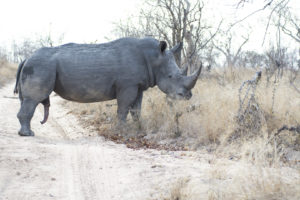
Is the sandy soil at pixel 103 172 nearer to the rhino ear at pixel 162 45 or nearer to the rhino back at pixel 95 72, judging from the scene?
the rhino back at pixel 95 72

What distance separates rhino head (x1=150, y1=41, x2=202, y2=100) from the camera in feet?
22.4

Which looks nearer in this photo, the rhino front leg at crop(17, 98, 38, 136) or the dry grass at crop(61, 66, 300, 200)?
the dry grass at crop(61, 66, 300, 200)

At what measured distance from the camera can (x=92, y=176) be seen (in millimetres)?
3816

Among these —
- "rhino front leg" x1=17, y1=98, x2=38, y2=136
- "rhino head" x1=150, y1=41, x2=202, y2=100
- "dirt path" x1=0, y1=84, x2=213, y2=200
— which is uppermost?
"rhino head" x1=150, y1=41, x2=202, y2=100

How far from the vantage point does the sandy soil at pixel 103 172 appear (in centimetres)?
326

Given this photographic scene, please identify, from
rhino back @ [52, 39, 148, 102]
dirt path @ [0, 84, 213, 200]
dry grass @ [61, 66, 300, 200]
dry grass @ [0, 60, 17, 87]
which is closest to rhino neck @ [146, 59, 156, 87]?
rhino back @ [52, 39, 148, 102]

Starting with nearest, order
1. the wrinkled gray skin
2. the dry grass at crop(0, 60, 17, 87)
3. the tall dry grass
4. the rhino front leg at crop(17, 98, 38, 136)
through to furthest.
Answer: the tall dry grass, the rhino front leg at crop(17, 98, 38, 136), the wrinkled gray skin, the dry grass at crop(0, 60, 17, 87)

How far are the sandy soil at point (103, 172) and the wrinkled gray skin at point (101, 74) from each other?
1.19 meters

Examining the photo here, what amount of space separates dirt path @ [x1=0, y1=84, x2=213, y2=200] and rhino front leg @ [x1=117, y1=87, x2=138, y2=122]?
3.73ft

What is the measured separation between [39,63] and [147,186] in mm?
3870

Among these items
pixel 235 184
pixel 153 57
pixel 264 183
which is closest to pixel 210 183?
pixel 235 184

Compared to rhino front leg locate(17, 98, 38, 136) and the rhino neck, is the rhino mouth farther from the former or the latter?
rhino front leg locate(17, 98, 38, 136)

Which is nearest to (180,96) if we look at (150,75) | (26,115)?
(150,75)

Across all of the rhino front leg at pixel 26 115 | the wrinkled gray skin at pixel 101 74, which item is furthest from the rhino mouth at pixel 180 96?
the rhino front leg at pixel 26 115
